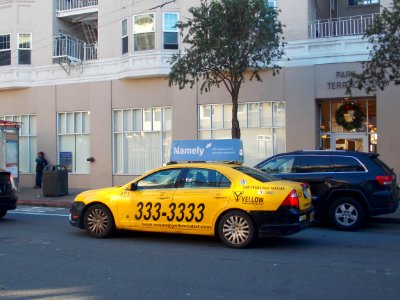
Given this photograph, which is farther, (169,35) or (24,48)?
(24,48)

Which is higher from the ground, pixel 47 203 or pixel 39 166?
pixel 39 166

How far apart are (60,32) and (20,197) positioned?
858cm

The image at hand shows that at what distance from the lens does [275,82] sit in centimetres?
1916

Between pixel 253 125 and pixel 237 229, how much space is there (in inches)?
443

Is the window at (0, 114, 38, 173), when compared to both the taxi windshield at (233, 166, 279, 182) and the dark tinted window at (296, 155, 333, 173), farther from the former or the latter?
the taxi windshield at (233, 166, 279, 182)

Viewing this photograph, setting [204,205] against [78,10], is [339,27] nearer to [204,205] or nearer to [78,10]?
[78,10]

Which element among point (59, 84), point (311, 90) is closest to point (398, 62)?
point (311, 90)

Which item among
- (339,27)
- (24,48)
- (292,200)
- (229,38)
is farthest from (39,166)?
(292,200)

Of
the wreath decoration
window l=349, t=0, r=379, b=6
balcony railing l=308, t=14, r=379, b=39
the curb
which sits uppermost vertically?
window l=349, t=0, r=379, b=6

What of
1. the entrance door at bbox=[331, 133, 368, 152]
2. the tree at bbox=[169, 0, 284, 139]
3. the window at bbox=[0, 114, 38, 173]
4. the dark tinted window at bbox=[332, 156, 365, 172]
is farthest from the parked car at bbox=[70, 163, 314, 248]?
the window at bbox=[0, 114, 38, 173]

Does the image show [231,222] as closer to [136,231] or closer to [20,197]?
[136,231]

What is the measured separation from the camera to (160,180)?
941 cm

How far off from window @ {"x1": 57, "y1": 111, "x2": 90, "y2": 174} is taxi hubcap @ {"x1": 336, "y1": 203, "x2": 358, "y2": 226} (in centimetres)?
1410

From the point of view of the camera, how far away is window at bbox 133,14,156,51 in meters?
21.0
